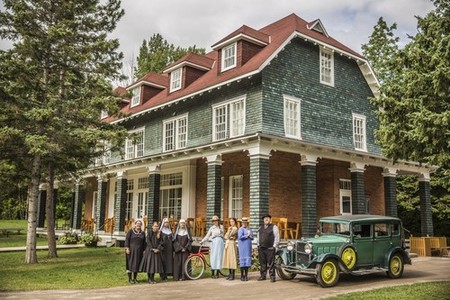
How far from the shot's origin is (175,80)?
80.9ft

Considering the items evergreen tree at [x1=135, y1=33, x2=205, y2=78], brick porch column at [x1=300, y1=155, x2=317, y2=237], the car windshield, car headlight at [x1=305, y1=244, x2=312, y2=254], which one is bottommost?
car headlight at [x1=305, y1=244, x2=312, y2=254]

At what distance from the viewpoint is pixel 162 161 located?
2222 centimetres

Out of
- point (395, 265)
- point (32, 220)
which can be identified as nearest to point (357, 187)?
point (395, 265)

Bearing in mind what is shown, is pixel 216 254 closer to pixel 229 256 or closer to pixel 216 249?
pixel 216 249

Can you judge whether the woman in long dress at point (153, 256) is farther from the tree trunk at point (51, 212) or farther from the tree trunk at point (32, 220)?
the tree trunk at point (51, 212)

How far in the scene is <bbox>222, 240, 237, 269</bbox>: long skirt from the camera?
42.4ft

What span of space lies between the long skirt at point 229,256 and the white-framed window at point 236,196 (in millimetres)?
8658

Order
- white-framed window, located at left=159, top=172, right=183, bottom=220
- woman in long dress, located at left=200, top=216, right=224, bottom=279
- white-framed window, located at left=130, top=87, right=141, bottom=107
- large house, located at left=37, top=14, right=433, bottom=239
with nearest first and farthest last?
1. woman in long dress, located at left=200, top=216, right=224, bottom=279
2. large house, located at left=37, top=14, right=433, bottom=239
3. white-framed window, located at left=159, top=172, right=183, bottom=220
4. white-framed window, located at left=130, top=87, right=141, bottom=107

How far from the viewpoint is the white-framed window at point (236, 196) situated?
2200 centimetres

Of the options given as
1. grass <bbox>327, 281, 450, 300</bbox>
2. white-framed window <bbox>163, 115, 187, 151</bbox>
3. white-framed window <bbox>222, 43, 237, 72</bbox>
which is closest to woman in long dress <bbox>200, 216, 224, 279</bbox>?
grass <bbox>327, 281, 450, 300</bbox>

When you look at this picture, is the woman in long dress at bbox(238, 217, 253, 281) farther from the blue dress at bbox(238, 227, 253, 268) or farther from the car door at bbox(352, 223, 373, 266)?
the car door at bbox(352, 223, 373, 266)

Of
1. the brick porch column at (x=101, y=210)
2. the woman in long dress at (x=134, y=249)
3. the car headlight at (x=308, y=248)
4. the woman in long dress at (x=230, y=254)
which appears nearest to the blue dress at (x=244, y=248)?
the woman in long dress at (x=230, y=254)

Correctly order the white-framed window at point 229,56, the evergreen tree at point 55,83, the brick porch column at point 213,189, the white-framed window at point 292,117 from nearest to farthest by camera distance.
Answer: the evergreen tree at point 55,83 < the brick porch column at point 213,189 < the white-framed window at point 292,117 < the white-framed window at point 229,56

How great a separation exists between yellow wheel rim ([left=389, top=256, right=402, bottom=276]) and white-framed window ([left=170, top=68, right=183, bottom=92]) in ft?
49.2
